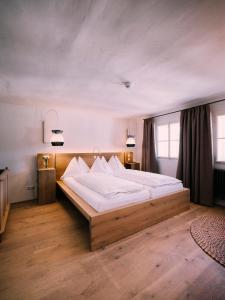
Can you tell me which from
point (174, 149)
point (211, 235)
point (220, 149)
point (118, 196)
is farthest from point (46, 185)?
point (220, 149)

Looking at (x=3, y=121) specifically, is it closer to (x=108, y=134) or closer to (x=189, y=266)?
(x=108, y=134)

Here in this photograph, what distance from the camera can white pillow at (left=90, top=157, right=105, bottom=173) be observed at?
13.5 feet

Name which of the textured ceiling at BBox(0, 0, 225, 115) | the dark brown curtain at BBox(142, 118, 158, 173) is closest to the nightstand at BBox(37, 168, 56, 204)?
the textured ceiling at BBox(0, 0, 225, 115)

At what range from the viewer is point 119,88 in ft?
8.78

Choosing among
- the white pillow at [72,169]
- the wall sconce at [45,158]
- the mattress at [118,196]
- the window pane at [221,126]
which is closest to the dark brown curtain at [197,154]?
the window pane at [221,126]

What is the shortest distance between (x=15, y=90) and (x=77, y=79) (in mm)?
1315

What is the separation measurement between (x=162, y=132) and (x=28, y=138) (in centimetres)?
368

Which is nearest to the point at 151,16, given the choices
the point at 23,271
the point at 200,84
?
the point at 200,84

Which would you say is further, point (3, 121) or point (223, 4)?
point (3, 121)

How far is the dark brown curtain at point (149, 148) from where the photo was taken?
4.60 m

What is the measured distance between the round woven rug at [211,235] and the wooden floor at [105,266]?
0.34 feet

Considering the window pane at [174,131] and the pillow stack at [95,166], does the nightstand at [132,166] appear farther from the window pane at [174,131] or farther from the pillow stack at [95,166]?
the window pane at [174,131]

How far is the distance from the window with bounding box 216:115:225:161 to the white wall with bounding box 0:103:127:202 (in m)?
3.12

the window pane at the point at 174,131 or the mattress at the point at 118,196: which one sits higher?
the window pane at the point at 174,131
